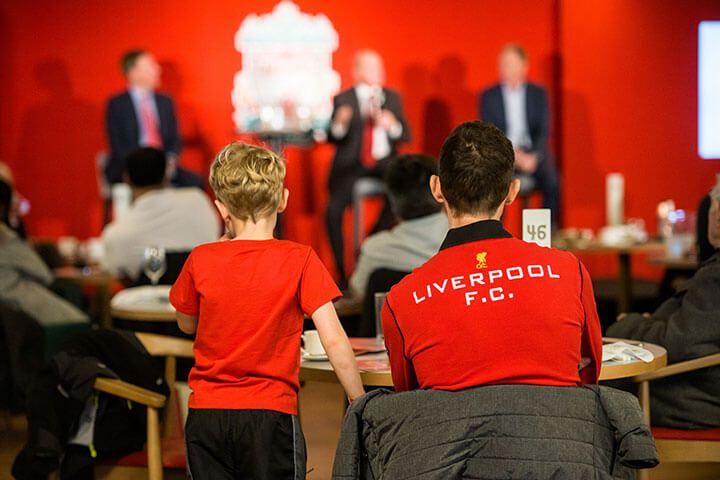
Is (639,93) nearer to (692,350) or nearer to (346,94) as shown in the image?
(346,94)

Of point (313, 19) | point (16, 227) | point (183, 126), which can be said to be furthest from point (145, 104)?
point (16, 227)

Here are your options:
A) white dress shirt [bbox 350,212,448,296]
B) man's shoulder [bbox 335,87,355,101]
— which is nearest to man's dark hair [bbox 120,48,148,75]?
man's shoulder [bbox 335,87,355,101]

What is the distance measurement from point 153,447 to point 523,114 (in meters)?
5.96

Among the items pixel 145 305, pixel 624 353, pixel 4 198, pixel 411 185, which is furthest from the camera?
pixel 4 198

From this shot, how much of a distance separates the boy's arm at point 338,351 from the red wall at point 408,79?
6699mm

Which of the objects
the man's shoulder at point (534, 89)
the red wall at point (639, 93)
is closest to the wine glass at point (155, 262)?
the man's shoulder at point (534, 89)

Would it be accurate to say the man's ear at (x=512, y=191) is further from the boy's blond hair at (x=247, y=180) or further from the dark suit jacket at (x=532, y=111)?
the dark suit jacket at (x=532, y=111)

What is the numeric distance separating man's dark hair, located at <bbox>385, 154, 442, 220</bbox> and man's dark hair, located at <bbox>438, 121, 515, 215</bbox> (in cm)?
150

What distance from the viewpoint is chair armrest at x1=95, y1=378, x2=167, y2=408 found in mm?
2783

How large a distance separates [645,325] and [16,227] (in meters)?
4.18

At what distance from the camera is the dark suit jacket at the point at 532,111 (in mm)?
8219

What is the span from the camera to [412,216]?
377 cm

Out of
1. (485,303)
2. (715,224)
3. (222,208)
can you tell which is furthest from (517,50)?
(485,303)

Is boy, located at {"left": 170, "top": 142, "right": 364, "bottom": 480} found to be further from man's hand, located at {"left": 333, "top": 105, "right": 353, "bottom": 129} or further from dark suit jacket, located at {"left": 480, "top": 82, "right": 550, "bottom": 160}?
dark suit jacket, located at {"left": 480, "top": 82, "right": 550, "bottom": 160}
